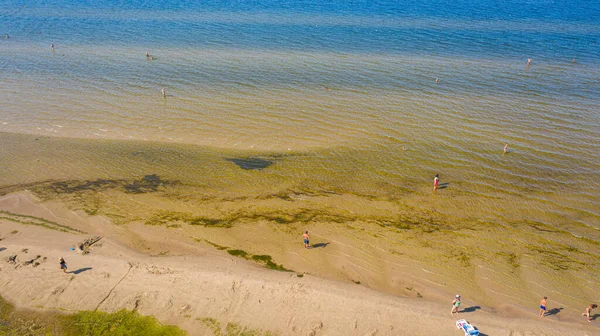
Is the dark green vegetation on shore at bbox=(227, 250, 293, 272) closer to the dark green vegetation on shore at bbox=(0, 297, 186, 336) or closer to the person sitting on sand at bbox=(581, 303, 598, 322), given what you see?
the dark green vegetation on shore at bbox=(0, 297, 186, 336)

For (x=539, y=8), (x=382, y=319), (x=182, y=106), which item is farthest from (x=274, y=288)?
(x=539, y=8)

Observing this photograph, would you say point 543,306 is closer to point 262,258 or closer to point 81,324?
point 262,258

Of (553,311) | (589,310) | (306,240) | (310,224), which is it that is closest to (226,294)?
(306,240)

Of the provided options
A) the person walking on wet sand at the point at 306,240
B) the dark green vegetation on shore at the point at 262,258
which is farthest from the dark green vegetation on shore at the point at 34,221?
the person walking on wet sand at the point at 306,240

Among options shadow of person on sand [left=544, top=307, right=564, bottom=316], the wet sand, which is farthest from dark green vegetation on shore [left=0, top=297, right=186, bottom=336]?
shadow of person on sand [left=544, top=307, right=564, bottom=316]

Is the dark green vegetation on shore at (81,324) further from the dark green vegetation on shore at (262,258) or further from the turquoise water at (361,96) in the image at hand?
the turquoise water at (361,96)

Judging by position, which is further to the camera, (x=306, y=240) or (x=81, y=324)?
(x=306, y=240)
